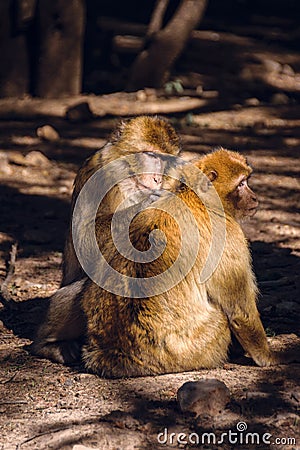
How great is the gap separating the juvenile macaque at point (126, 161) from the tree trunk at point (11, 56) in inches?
197

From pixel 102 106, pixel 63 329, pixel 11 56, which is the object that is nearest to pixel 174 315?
pixel 63 329

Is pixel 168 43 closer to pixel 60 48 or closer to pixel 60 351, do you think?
pixel 60 48

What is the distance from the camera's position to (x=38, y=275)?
5.94 m

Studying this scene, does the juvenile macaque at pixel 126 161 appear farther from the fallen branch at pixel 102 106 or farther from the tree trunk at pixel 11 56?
the tree trunk at pixel 11 56

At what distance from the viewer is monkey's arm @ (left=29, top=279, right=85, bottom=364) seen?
433 centimetres

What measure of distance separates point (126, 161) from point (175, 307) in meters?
1.42

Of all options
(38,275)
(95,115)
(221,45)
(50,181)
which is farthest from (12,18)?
(38,275)

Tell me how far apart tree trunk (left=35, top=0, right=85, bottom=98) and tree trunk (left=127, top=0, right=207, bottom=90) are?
0.70 m

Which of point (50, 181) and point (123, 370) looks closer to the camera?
point (123, 370)

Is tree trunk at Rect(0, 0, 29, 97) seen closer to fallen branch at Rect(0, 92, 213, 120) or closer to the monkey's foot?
fallen branch at Rect(0, 92, 213, 120)

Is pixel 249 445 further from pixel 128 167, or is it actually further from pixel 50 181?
pixel 50 181

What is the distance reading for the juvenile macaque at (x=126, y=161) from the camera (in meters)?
4.85

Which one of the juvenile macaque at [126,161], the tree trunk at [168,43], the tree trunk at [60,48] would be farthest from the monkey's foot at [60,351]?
the tree trunk at [168,43]

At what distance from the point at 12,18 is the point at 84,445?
292 inches
